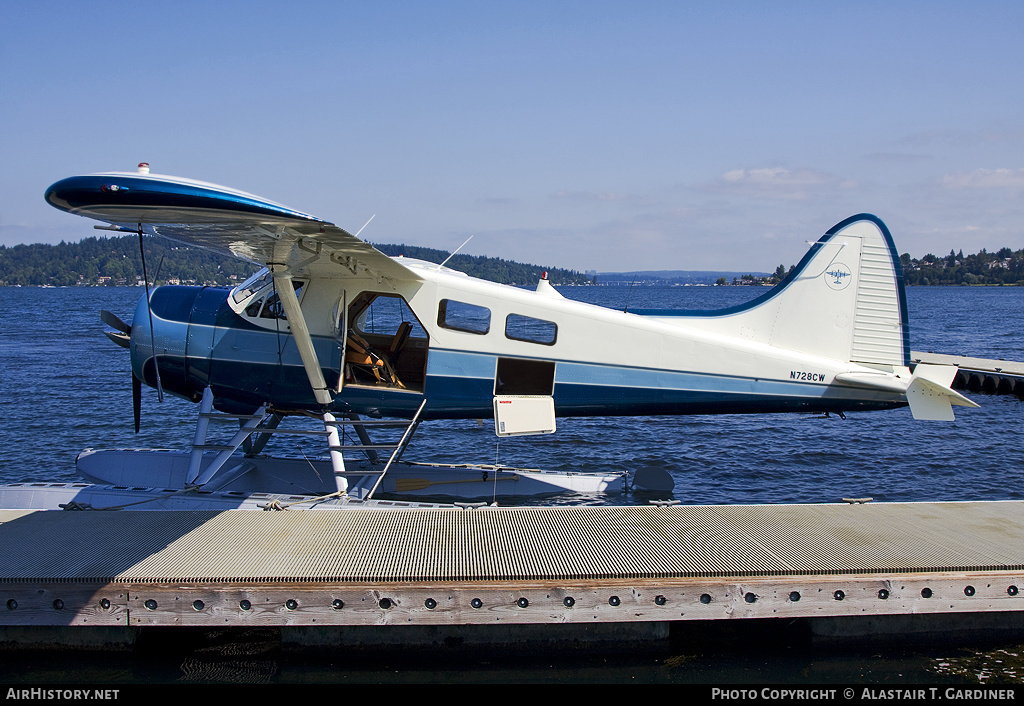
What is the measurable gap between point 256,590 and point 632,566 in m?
2.73

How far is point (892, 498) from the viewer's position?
11.6m

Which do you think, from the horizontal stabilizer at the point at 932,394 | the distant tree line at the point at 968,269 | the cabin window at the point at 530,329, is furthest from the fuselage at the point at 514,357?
the distant tree line at the point at 968,269

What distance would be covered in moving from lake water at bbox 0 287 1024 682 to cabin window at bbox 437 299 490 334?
2673 millimetres

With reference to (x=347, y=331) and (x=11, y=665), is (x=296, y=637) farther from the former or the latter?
(x=347, y=331)

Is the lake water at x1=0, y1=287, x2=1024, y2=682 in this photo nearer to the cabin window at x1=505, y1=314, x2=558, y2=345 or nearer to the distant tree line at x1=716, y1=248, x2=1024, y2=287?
the cabin window at x1=505, y1=314, x2=558, y2=345

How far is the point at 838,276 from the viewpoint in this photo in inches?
346

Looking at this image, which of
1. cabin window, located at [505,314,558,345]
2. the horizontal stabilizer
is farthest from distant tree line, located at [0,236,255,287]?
the horizontal stabilizer

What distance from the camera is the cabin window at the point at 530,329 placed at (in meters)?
8.55

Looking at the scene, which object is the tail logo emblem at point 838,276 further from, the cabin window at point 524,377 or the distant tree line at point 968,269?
the distant tree line at point 968,269

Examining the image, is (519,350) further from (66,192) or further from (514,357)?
(66,192)

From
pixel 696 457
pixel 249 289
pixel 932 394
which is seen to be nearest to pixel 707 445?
pixel 696 457

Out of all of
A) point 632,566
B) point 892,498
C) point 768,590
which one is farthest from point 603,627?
point 892,498

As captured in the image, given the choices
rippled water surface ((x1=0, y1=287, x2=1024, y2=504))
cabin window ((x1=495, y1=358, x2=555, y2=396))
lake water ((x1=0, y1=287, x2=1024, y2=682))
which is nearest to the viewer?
lake water ((x1=0, y1=287, x2=1024, y2=682))

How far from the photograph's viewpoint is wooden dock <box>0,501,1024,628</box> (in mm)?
5715
